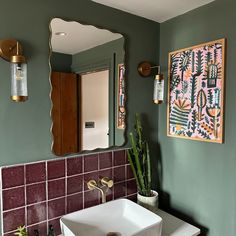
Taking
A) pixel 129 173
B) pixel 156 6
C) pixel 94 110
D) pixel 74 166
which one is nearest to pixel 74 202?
pixel 74 166

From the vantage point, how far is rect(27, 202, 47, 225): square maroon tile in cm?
122

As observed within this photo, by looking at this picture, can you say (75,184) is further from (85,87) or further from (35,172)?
(85,87)

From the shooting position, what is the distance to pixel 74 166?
4.50 feet

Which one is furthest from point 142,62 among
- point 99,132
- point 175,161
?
point 175,161

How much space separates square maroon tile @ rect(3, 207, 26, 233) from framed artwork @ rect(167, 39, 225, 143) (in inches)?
43.8

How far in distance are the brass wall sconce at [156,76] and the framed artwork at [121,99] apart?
158 mm

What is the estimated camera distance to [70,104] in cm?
134

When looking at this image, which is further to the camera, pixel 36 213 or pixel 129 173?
pixel 129 173

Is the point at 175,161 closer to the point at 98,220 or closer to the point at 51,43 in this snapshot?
the point at 98,220

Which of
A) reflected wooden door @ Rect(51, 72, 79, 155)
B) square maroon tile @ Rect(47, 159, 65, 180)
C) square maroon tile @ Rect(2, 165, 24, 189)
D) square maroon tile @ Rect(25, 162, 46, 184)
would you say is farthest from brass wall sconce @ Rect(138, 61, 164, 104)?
square maroon tile @ Rect(2, 165, 24, 189)

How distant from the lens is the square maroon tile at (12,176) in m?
1.14

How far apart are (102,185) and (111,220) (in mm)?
217

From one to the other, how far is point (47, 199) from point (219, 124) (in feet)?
3.66

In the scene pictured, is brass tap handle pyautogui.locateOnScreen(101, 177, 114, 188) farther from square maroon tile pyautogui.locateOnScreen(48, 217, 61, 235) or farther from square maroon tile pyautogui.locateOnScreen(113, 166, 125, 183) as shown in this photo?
square maroon tile pyautogui.locateOnScreen(48, 217, 61, 235)
